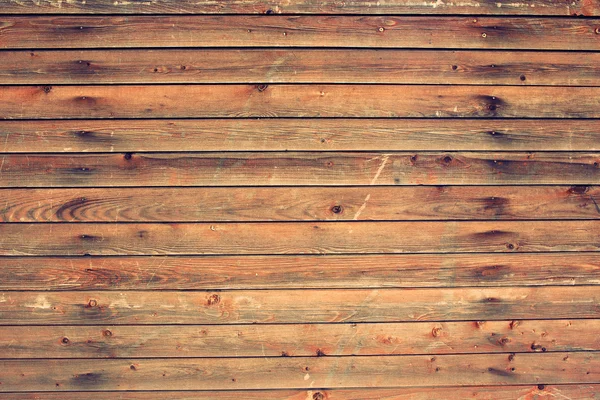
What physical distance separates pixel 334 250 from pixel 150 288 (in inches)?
32.7

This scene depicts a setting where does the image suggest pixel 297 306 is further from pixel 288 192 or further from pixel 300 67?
pixel 300 67

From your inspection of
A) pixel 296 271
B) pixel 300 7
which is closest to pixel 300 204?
pixel 296 271

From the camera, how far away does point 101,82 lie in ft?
5.90

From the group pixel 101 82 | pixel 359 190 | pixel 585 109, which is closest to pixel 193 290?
pixel 359 190

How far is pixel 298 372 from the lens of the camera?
75.5 inches

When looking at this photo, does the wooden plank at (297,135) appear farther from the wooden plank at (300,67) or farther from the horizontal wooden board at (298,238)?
the horizontal wooden board at (298,238)

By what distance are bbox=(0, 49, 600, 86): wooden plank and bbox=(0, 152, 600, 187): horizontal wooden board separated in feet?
1.06

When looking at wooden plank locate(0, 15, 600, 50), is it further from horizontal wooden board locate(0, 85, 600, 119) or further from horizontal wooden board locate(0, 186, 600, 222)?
horizontal wooden board locate(0, 186, 600, 222)

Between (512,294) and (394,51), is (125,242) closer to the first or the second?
(394,51)

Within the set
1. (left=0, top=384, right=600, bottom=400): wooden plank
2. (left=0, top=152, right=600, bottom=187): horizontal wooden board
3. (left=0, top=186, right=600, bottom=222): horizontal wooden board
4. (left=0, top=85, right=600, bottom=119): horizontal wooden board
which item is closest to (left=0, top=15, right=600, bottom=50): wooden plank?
(left=0, top=85, right=600, bottom=119): horizontal wooden board

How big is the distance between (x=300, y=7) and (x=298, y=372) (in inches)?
63.7

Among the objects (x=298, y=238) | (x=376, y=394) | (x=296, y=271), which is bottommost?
(x=376, y=394)

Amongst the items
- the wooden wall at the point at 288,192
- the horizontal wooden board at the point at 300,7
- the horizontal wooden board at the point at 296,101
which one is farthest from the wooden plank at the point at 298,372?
the horizontal wooden board at the point at 300,7

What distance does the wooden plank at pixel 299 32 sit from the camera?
1787mm
